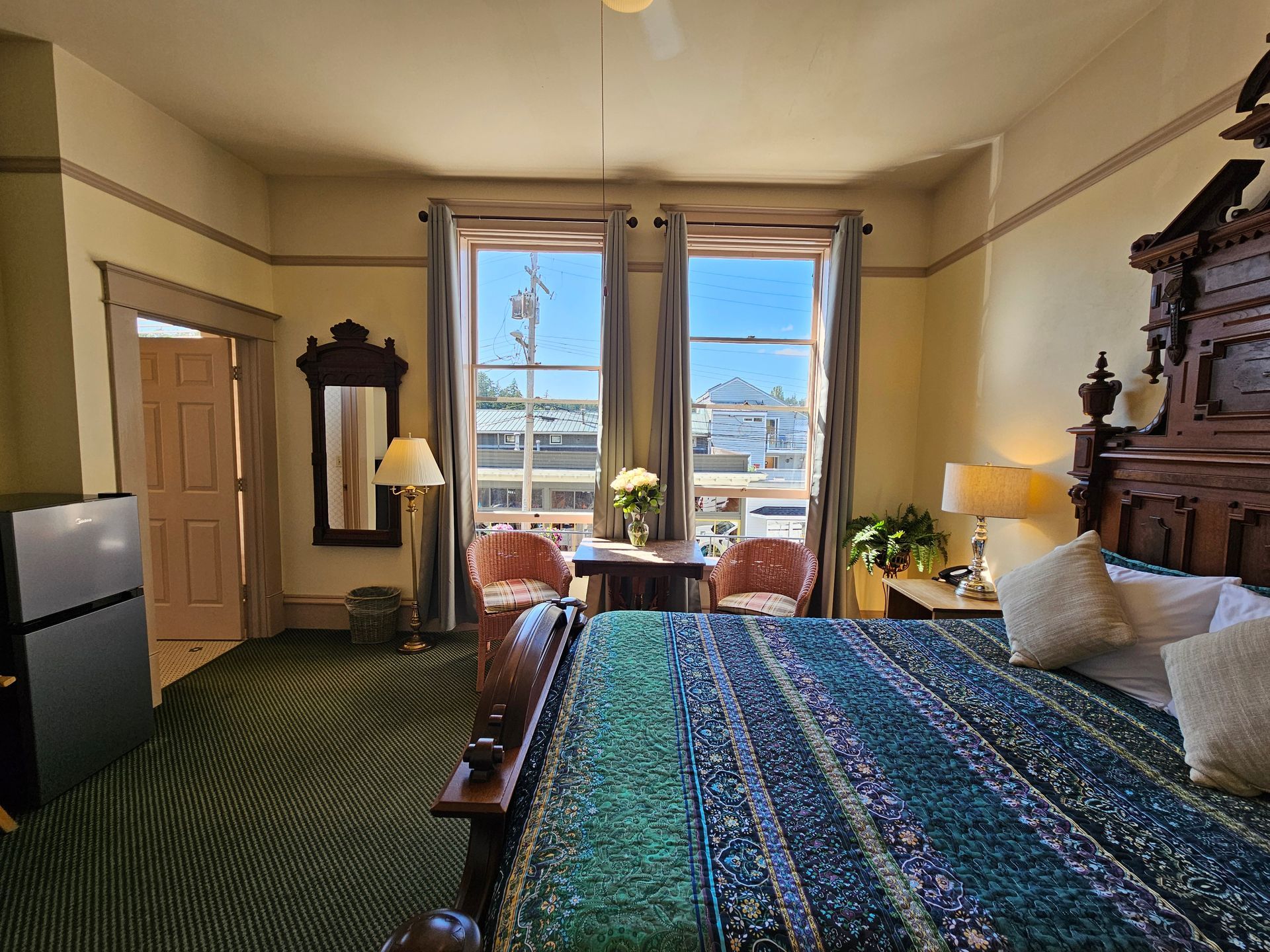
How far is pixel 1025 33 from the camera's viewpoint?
88.7 inches

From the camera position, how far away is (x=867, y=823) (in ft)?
3.36

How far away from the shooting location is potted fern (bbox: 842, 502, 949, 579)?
11.1 ft

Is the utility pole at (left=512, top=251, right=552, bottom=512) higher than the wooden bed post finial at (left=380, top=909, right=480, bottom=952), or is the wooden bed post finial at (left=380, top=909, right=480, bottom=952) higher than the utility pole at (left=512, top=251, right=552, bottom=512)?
the utility pole at (left=512, top=251, right=552, bottom=512)

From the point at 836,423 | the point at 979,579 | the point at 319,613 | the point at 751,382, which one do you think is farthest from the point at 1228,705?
the point at 319,613

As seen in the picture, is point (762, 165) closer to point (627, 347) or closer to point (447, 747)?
point (627, 347)

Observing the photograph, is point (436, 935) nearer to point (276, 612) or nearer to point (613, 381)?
point (613, 381)

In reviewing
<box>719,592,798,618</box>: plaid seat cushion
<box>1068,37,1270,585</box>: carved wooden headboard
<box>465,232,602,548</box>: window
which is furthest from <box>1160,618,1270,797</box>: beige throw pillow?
<box>465,232,602,548</box>: window

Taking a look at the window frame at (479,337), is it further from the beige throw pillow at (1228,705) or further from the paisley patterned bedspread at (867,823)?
the beige throw pillow at (1228,705)

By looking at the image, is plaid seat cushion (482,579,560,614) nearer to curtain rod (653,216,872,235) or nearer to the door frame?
the door frame

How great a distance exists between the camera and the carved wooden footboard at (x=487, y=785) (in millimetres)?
791

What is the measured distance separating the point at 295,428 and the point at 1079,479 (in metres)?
4.65

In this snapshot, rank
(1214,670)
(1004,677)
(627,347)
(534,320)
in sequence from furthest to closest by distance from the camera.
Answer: (534,320), (627,347), (1004,677), (1214,670)

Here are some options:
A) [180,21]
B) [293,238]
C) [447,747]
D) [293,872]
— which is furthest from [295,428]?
[293,872]

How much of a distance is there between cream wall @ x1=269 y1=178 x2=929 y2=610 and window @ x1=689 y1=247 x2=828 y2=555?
0.33 meters
